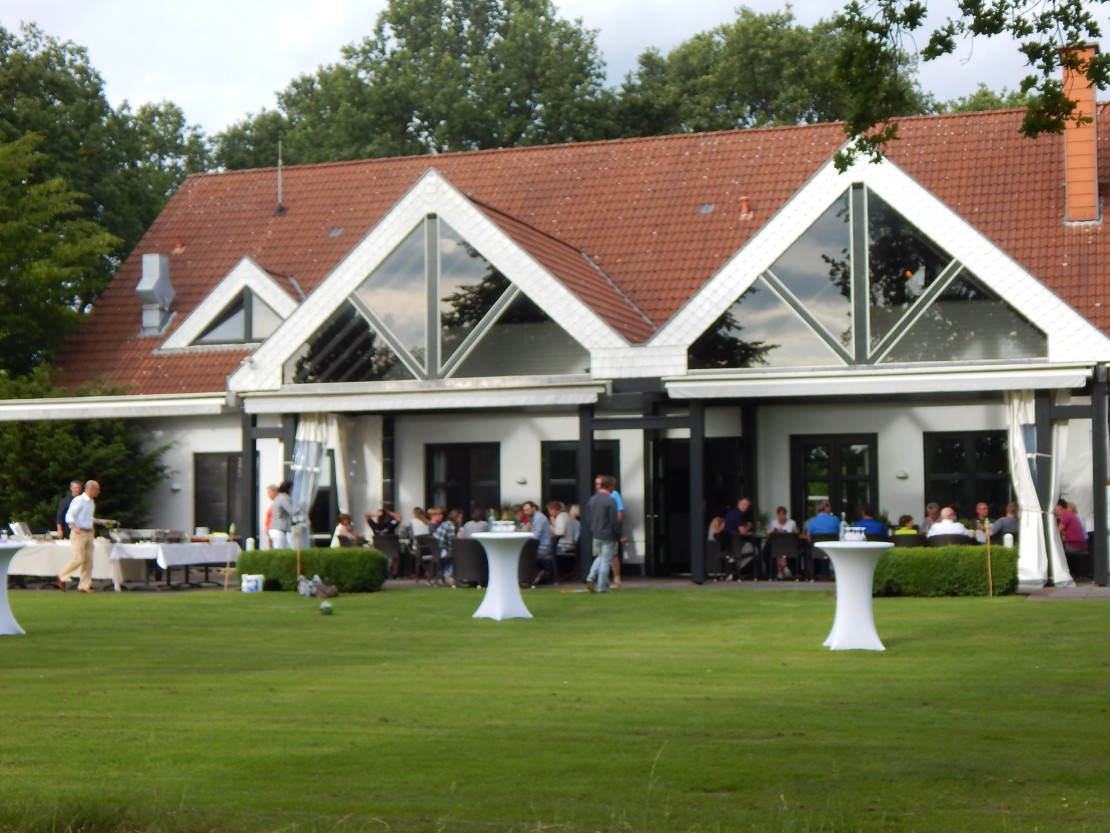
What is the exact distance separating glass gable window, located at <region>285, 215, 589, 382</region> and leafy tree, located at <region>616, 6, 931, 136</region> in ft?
75.8

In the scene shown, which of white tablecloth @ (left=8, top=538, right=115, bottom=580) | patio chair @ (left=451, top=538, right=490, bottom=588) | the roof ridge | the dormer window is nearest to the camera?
patio chair @ (left=451, top=538, right=490, bottom=588)

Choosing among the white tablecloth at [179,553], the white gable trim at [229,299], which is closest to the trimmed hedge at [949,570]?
the white tablecloth at [179,553]

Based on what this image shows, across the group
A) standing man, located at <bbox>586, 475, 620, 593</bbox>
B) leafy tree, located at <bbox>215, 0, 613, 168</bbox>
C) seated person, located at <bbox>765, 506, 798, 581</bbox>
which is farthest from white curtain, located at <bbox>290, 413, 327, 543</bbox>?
leafy tree, located at <bbox>215, 0, 613, 168</bbox>

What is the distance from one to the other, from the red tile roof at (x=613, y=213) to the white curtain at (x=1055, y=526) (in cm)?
304

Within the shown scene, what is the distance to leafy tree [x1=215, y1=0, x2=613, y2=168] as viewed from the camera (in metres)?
48.1

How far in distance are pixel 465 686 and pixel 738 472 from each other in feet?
51.7

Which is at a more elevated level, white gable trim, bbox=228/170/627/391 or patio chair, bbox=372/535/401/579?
white gable trim, bbox=228/170/627/391

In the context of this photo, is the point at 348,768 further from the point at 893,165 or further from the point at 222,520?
the point at 222,520

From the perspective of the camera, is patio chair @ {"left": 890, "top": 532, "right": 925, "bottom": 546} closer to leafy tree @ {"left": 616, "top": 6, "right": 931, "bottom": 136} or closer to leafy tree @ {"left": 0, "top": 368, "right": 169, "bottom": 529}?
leafy tree @ {"left": 0, "top": 368, "right": 169, "bottom": 529}

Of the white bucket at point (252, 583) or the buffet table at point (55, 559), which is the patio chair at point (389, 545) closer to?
the white bucket at point (252, 583)

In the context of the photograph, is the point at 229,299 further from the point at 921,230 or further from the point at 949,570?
the point at 949,570

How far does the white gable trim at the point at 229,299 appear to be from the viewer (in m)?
30.3

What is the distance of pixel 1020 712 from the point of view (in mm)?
10281

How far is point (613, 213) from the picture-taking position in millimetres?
31000
